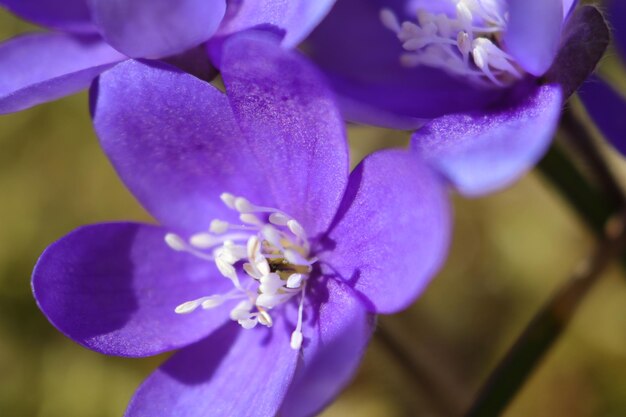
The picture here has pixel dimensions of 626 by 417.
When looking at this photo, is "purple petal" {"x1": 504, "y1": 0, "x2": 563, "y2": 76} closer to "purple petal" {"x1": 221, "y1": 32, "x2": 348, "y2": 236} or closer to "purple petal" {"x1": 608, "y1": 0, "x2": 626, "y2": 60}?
"purple petal" {"x1": 221, "y1": 32, "x2": 348, "y2": 236}

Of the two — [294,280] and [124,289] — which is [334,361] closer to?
[294,280]

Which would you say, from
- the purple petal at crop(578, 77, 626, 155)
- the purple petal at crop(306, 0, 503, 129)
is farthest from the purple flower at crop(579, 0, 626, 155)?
the purple petal at crop(306, 0, 503, 129)

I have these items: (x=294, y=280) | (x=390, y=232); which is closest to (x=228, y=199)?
(x=294, y=280)

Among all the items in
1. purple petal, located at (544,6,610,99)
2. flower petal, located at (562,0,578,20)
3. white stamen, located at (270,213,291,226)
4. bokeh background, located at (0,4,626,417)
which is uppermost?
flower petal, located at (562,0,578,20)

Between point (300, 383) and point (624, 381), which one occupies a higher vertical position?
point (300, 383)

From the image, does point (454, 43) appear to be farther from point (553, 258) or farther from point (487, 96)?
point (553, 258)

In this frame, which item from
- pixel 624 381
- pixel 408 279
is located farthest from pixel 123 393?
pixel 408 279
